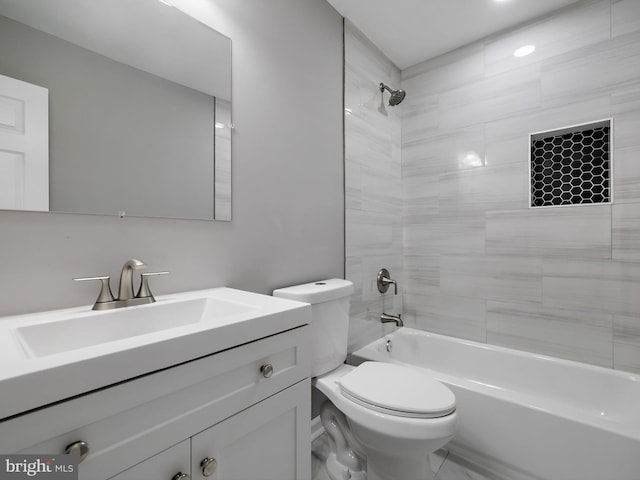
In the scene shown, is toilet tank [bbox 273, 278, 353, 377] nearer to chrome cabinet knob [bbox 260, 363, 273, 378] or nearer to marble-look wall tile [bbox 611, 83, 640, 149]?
chrome cabinet knob [bbox 260, 363, 273, 378]

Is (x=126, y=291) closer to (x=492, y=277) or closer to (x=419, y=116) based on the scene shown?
(x=492, y=277)

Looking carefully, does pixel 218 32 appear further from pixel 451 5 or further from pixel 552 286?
pixel 552 286

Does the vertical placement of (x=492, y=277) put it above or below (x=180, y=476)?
above

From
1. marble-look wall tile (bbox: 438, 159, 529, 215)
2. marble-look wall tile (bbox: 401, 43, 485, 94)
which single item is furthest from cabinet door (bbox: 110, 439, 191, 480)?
marble-look wall tile (bbox: 401, 43, 485, 94)

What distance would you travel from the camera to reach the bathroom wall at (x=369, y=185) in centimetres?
197

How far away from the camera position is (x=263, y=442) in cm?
85

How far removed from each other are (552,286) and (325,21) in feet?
6.87

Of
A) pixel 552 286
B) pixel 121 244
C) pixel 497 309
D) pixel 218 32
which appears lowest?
pixel 497 309

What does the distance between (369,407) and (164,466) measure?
79 centimetres

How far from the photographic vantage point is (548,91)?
1.86 metres

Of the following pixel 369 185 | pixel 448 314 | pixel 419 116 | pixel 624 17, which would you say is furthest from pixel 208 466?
pixel 624 17

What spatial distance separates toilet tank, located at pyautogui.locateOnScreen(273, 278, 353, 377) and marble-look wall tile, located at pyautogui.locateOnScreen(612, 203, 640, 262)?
1489 millimetres

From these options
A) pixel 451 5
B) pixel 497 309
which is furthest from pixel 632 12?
pixel 497 309

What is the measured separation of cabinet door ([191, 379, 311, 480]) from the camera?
2.41 feet
